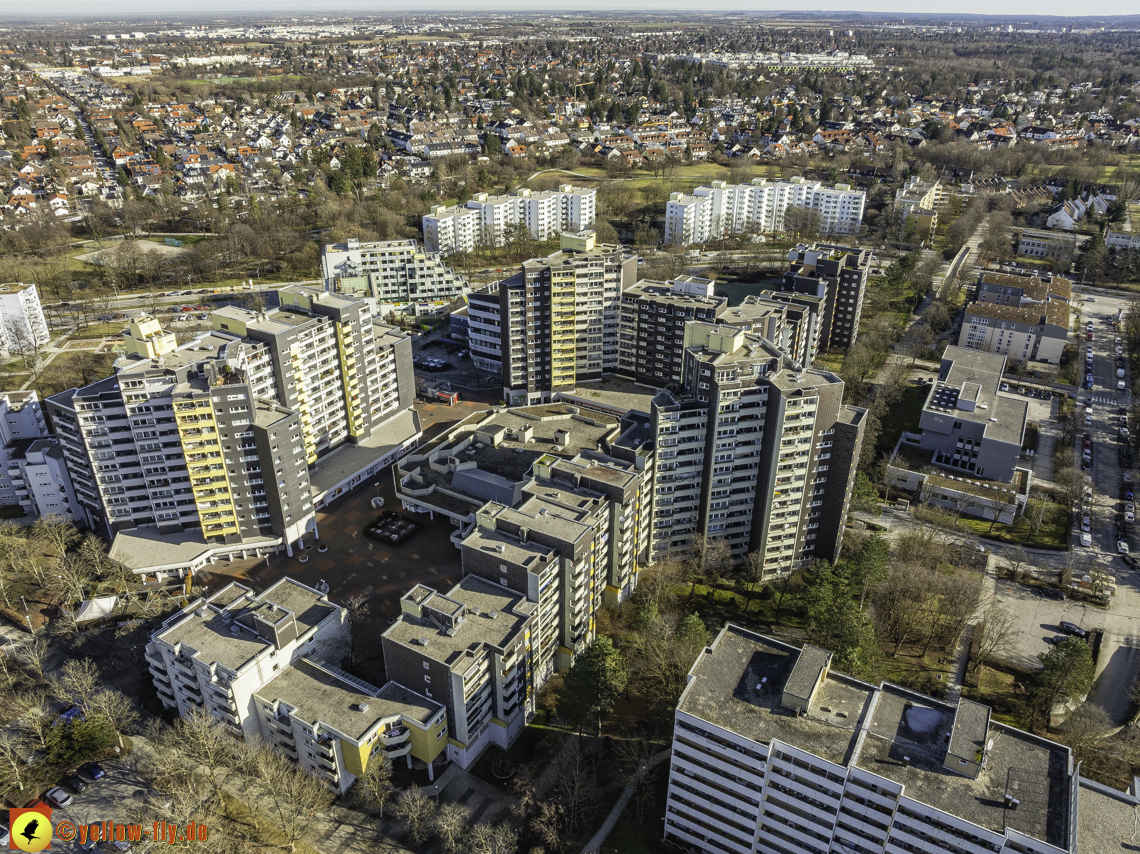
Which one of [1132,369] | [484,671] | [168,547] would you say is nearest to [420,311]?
[168,547]

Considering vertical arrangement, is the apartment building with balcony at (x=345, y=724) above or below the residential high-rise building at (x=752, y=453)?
below

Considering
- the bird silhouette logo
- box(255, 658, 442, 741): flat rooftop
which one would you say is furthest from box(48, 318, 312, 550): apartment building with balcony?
the bird silhouette logo

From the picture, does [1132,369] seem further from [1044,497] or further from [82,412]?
[82,412]

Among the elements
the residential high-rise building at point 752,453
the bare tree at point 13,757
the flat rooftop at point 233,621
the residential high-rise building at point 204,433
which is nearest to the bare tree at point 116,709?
the bare tree at point 13,757

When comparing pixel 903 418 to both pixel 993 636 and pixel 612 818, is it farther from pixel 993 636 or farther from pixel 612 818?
pixel 612 818

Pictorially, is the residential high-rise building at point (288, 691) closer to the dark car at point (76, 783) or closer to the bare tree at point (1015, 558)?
the dark car at point (76, 783)

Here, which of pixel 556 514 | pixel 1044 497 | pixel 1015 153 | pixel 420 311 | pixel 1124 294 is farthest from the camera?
pixel 1015 153
